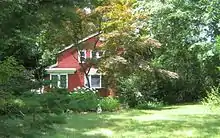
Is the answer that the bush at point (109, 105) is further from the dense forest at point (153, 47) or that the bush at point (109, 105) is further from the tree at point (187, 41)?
the tree at point (187, 41)

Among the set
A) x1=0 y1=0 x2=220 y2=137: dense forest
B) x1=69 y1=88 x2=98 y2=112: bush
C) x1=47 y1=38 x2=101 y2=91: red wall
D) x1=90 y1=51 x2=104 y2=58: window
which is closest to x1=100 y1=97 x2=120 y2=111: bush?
x1=0 y1=0 x2=220 y2=137: dense forest

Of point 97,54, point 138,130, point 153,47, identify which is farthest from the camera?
point 97,54

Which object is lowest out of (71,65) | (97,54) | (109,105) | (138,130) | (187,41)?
(138,130)

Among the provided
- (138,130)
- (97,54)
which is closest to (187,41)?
(97,54)

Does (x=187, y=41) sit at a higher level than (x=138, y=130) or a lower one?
higher

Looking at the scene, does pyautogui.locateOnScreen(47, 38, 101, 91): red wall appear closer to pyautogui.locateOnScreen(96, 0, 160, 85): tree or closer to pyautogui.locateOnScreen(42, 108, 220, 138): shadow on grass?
pyautogui.locateOnScreen(96, 0, 160, 85): tree

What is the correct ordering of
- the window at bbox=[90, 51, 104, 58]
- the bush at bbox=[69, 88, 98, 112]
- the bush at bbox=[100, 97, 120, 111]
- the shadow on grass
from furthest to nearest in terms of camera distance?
the window at bbox=[90, 51, 104, 58], the bush at bbox=[100, 97, 120, 111], the bush at bbox=[69, 88, 98, 112], the shadow on grass

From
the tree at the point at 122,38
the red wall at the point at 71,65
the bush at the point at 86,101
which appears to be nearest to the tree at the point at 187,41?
the tree at the point at 122,38

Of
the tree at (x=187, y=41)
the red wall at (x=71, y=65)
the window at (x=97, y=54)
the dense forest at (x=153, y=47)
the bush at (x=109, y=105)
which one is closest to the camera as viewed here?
the bush at (x=109, y=105)

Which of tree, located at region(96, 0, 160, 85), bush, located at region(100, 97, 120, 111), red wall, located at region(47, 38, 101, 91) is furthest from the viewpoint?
red wall, located at region(47, 38, 101, 91)

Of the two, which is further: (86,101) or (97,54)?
(97,54)

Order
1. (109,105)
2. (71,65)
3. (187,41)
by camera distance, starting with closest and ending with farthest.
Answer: (109,105) → (187,41) → (71,65)

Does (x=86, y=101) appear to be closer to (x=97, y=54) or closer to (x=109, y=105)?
(x=109, y=105)

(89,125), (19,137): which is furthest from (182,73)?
(19,137)
